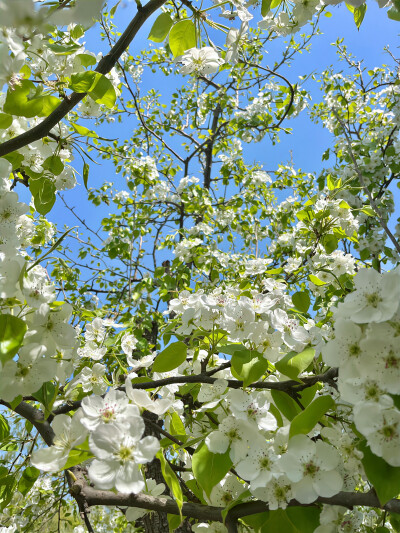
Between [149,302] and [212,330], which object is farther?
[149,302]

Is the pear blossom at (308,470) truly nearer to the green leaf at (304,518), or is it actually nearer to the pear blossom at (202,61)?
the green leaf at (304,518)

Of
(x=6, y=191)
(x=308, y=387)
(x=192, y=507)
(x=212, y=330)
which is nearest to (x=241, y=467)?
(x=192, y=507)

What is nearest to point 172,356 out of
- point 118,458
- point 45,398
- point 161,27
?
point 45,398

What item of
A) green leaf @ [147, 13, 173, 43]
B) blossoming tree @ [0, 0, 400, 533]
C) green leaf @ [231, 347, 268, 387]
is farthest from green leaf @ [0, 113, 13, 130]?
green leaf @ [231, 347, 268, 387]

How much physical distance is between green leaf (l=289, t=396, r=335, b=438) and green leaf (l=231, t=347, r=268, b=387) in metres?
0.16

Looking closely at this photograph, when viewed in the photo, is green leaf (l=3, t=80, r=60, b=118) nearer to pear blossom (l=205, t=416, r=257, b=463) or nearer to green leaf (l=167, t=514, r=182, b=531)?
pear blossom (l=205, t=416, r=257, b=463)

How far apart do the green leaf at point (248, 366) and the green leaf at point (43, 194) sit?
80 centimetres

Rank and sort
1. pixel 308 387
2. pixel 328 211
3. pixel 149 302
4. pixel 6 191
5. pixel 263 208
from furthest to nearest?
pixel 263 208, pixel 149 302, pixel 328 211, pixel 6 191, pixel 308 387

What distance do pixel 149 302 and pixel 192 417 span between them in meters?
2.69

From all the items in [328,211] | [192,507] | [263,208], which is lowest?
[192,507]

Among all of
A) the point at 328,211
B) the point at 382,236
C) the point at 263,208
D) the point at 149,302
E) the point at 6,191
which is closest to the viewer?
A: the point at 6,191

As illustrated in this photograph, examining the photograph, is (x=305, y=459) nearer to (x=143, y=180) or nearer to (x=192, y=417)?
(x=192, y=417)

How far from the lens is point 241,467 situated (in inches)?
37.6

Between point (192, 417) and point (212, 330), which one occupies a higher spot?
point (212, 330)
